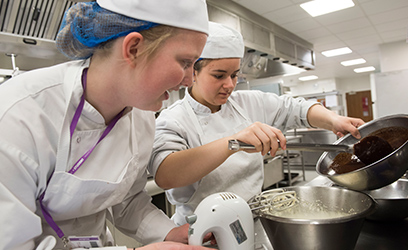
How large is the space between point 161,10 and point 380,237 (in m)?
0.96

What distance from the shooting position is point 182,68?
2.63 ft

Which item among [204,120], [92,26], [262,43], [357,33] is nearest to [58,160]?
[92,26]

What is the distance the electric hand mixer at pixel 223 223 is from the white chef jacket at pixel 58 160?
0.93ft

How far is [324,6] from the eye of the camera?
14.3 ft

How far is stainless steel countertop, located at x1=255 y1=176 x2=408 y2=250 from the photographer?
2.77 feet

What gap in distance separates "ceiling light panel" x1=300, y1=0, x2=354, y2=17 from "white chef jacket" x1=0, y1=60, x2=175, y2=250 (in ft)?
13.5

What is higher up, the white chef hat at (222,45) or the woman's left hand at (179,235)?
the white chef hat at (222,45)

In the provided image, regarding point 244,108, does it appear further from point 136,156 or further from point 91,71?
point 91,71

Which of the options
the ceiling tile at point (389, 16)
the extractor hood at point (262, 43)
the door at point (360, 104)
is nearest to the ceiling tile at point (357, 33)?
the ceiling tile at point (389, 16)

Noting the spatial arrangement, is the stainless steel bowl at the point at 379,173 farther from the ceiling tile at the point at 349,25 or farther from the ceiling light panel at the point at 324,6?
the ceiling tile at the point at 349,25

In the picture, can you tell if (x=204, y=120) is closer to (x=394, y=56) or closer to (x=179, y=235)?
(x=179, y=235)

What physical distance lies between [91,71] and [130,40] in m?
0.19

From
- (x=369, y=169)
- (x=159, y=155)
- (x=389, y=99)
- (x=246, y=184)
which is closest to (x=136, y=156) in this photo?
(x=159, y=155)

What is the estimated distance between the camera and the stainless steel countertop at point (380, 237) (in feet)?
2.77
